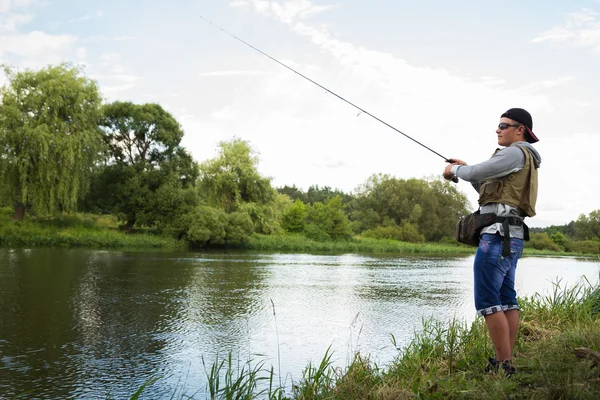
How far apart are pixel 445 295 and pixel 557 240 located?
160 ft

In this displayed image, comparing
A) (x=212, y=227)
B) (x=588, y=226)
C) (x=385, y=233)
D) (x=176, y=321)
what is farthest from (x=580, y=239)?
(x=176, y=321)

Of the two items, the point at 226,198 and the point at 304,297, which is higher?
the point at 226,198

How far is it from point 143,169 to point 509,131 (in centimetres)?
2837

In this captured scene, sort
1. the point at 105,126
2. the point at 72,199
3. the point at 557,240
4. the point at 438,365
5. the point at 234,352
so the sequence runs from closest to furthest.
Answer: the point at 438,365 < the point at 234,352 < the point at 72,199 < the point at 105,126 < the point at 557,240

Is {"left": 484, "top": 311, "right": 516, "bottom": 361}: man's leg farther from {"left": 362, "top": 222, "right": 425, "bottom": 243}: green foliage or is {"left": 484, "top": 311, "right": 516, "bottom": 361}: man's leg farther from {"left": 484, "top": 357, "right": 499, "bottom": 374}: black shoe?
{"left": 362, "top": 222, "right": 425, "bottom": 243}: green foliage

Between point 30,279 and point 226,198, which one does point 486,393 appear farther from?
point 226,198

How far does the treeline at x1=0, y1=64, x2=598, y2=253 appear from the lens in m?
23.0

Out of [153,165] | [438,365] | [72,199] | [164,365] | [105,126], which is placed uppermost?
[105,126]

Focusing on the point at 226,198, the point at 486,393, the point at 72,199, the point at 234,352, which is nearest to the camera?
the point at 486,393

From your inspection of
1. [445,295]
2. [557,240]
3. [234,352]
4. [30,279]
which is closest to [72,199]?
[30,279]

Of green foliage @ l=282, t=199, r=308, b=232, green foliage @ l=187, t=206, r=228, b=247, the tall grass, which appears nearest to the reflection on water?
the tall grass

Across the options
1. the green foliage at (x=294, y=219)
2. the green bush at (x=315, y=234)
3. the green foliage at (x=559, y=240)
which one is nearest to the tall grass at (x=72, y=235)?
the green bush at (x=315, y=234)

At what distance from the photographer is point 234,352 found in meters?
5.73

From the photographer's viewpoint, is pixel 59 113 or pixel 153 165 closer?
pixel 59 113
